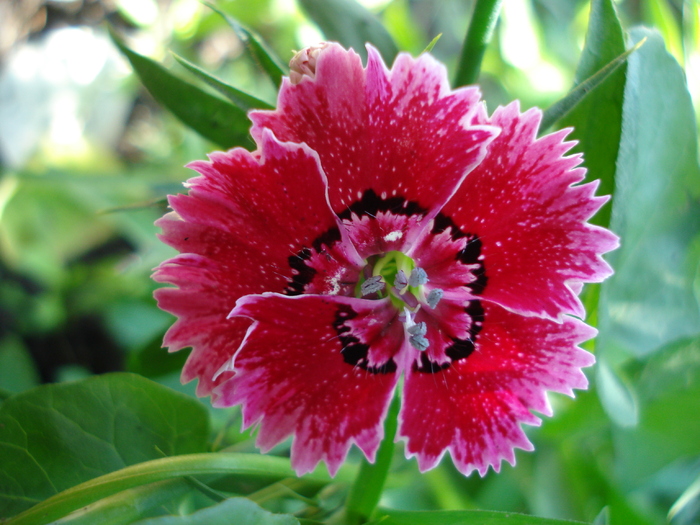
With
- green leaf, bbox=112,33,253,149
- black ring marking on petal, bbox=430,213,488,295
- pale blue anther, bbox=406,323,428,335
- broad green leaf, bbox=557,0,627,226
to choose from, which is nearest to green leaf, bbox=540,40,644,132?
broad green leaf, bbox=557,0,627,226

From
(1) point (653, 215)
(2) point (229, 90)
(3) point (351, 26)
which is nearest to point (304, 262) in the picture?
(2) point (229, 90)

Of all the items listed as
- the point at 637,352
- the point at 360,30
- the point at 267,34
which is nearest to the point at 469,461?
the point at 637,352

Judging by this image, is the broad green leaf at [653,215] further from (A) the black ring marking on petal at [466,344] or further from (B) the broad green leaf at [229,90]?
(B) the broad green leaf at [229,90]

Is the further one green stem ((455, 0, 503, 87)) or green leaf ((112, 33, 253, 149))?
green leaf ((112, 33, 253, 149))

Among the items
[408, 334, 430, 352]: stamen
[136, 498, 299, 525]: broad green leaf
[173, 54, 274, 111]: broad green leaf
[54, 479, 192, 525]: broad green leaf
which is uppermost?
[173, 54, 274, 111]: broad green leaf

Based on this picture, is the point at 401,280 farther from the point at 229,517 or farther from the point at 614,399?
the point at 614,399

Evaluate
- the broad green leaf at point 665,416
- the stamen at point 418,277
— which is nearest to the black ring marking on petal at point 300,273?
the stamen at point 418,277

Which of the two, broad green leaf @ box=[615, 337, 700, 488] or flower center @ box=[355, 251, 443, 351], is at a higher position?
flower center @ box=[355, 251, 443, 351]

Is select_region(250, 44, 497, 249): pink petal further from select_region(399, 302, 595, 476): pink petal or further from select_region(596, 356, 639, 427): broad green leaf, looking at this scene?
select_region(596, 356, 639, 427): broad green leaf
